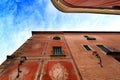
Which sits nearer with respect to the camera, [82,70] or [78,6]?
[78,6]

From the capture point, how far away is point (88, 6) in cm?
373

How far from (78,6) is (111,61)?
19.8 ft

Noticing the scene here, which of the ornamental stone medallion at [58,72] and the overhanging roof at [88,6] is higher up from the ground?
the overhanging roof at [88,6]

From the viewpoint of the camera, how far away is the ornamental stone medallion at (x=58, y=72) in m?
7.11

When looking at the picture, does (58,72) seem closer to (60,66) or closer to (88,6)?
(60,66)

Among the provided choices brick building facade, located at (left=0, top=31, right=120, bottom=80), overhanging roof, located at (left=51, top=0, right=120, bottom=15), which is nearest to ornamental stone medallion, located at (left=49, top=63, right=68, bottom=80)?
brick building facade, located at (left=0, top=31, right=120, bottom=80)

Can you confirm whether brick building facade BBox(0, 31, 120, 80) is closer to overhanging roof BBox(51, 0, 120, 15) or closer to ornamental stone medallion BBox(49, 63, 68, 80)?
ornamental stone medallion BBox(49, 63, 68, 80)

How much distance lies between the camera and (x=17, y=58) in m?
9.42

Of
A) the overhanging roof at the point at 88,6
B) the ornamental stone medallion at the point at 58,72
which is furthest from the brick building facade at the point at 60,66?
the overhanging roof at the point at 88,6

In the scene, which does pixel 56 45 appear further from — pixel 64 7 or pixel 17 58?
pixel 64 7

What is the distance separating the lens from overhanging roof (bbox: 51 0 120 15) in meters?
3.32

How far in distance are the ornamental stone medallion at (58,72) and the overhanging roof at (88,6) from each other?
3.91m

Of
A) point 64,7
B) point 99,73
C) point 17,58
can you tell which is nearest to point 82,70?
point 99,73

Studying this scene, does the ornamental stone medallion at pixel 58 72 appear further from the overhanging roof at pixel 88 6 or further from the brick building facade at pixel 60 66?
the overhanging roof at pixel 88 6
